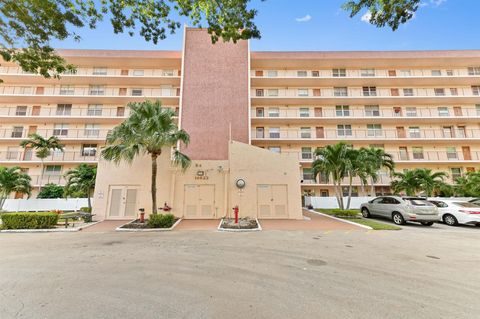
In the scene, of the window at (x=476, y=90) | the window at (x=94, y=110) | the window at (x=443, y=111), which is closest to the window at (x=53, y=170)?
the window at (x=94, y=110)

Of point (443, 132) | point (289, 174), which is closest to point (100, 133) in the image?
point (289, 174)

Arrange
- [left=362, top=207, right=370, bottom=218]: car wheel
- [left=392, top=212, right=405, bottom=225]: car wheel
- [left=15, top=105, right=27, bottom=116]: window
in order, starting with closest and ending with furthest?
[left=392, top=212, right=405, bottom=225]: car wheel
[left=362, top=207, right=370, bottom=218]: car wheel
[left=15, top=105, right=27, bottom=116]: window

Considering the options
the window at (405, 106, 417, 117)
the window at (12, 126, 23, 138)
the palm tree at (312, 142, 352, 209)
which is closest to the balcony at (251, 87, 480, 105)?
the window at (405, 106, 417, 117)

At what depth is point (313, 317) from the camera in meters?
3.42

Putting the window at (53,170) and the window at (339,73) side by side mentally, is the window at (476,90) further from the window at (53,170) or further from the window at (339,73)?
the window at (53,170)

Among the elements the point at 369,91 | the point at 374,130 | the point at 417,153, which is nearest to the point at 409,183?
the point at 417,153

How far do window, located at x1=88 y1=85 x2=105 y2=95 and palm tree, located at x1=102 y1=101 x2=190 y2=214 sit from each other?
19.5 m

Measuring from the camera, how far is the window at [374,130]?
90.1ft

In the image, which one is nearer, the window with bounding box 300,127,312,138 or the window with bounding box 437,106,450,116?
the window with bounding box 300,127,312,138

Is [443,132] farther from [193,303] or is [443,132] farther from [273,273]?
[193,303]

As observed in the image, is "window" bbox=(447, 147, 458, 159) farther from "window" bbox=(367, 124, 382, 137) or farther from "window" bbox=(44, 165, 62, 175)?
"window" bbox=(44, 165, 62, 175)

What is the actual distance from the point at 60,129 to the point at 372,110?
129 ft

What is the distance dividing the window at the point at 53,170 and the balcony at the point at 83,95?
27.3ft

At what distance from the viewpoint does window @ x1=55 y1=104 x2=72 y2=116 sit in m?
27.4
